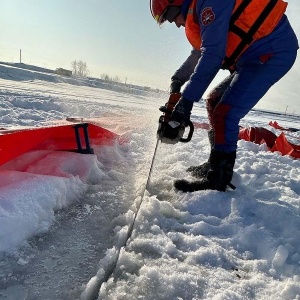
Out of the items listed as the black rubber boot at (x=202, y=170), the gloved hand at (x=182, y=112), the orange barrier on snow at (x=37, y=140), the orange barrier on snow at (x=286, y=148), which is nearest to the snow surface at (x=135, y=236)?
the orange barrier on snow at (x=37, y=140)

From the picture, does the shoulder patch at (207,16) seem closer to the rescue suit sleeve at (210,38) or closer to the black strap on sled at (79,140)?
the rescue suit sleeve at (210,38)

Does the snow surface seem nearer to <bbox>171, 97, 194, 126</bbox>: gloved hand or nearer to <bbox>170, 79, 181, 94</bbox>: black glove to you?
<bbox>171, 97, 194, 126</bbox>: gloved hand

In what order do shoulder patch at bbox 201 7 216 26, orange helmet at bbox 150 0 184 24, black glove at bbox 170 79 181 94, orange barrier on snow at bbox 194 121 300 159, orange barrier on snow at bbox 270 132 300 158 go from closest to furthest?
shoulder patch at bbox 201 7 216 26 → orange helmet at bbox 150 0 184 24 → black glove at bbox 170 79 181 94 → orange barrier on snow at bbox 270 132 300 158 → orange barrier on snow at bbox 194 121 300 159

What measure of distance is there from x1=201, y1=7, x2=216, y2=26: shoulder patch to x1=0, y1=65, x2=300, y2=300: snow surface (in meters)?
1.17

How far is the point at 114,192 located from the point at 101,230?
1.90ft

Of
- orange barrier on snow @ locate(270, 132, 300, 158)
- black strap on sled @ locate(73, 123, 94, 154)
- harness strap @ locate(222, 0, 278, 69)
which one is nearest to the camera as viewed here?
harness strap @ locate(222, 0, 278, 69)

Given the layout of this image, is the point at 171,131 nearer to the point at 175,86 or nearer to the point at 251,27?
the point at 175,86

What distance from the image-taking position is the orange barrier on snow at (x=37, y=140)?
6.83 ft

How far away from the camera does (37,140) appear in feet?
7.66

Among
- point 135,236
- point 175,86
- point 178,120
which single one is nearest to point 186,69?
point 175,86

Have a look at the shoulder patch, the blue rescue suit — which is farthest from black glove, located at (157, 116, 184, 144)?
the shoulder patch

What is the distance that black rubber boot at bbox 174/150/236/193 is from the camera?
94.0 inches

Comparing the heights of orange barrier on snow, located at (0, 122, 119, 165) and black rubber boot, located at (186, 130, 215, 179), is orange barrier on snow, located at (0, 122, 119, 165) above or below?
above

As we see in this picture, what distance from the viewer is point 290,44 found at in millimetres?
2346
